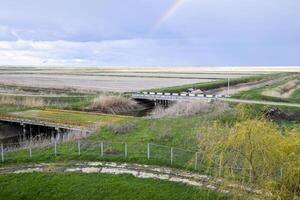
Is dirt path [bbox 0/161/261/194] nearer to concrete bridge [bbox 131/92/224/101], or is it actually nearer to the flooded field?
concrete bridge [bbox 131/92/224/101]

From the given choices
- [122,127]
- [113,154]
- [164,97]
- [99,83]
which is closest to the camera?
[113,154]

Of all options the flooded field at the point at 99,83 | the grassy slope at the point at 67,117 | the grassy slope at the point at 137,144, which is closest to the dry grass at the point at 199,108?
the grassy slope at the point at 67,117

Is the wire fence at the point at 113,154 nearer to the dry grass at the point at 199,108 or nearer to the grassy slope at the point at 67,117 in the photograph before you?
the grassy slope at the point at 67,117

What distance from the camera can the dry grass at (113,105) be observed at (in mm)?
55862

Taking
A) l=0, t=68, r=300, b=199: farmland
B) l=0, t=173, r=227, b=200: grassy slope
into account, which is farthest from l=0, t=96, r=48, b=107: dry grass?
l=0, t=173, r=227, b=200: grassy slope

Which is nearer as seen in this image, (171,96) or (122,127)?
(122,127)

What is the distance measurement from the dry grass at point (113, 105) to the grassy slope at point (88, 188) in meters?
30.9

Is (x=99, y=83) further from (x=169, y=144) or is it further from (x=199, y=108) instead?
(x=169, y=144)

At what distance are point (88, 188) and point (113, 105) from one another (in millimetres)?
35541

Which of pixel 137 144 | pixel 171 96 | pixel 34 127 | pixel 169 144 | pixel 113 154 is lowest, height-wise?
pixel 34 127

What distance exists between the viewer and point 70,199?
22.0 meters

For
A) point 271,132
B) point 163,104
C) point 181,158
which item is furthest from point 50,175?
point 163,104

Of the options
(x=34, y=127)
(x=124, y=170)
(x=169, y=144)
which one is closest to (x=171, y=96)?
(x=34, y=127)

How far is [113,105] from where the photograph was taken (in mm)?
58031
